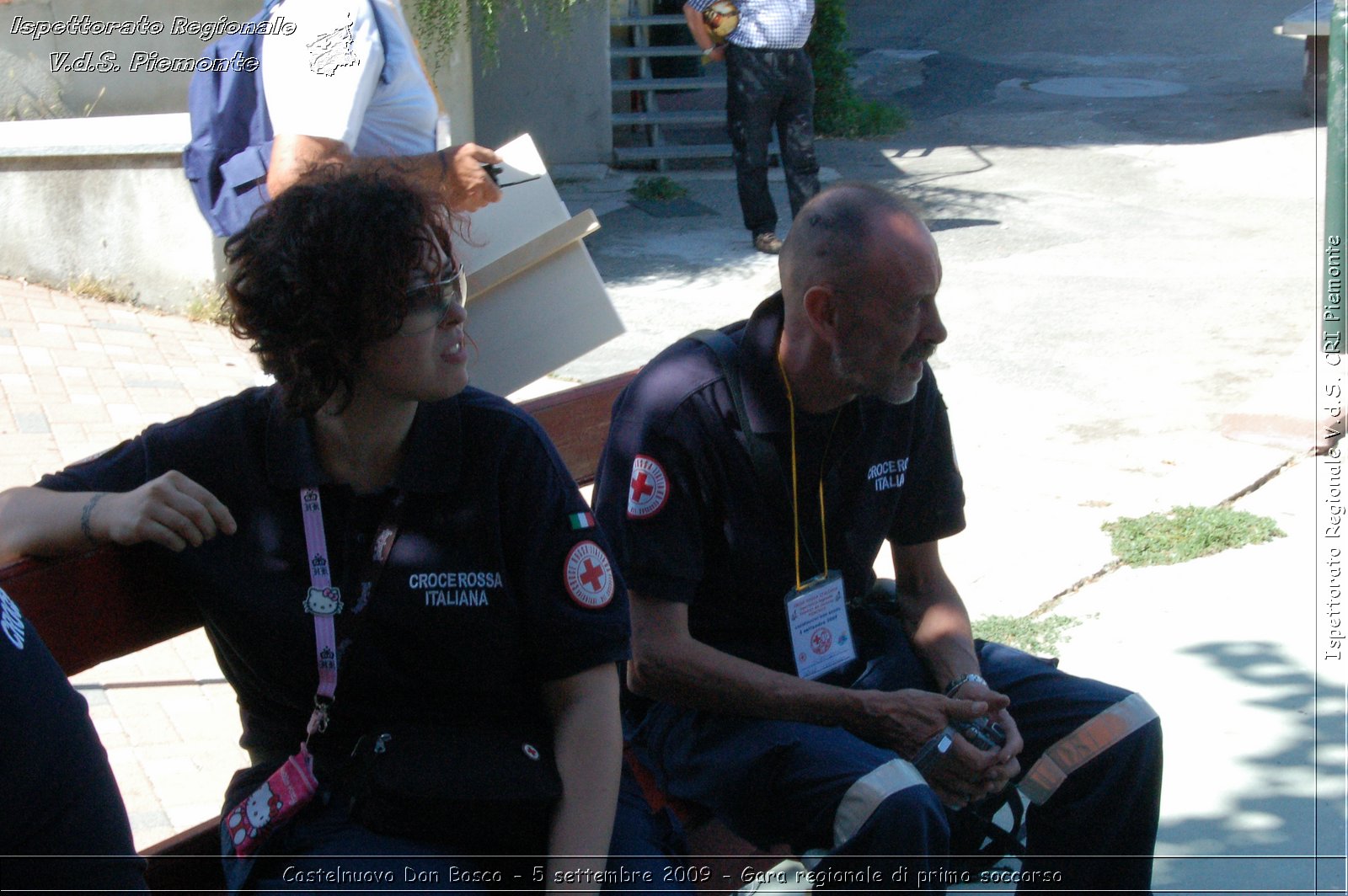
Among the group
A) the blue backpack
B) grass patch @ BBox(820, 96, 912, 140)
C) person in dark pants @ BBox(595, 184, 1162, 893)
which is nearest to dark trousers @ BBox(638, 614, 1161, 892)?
person in dark pants @ BBox(595, 184, 1162, 893)

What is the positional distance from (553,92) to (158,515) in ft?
33.3

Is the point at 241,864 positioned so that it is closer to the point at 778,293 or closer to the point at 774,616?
the point at 774,616

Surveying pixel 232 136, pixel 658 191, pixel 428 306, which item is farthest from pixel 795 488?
pixel 658 191

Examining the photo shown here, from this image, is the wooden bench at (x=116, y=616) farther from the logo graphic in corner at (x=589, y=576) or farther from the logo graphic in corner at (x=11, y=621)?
the logo graphic in corner at (x=589, y=576)

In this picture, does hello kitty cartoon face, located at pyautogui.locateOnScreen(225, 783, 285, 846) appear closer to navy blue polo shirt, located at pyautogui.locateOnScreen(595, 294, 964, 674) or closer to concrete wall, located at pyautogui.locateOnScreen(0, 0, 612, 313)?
navy blue polo shirt, located at pyautogui.locateOnScreen(595, 294, 964, 674)

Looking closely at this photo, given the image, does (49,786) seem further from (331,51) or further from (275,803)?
(331,51)

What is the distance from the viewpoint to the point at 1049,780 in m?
2.48

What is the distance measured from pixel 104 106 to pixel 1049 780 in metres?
7.47

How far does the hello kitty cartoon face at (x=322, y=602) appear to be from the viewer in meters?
2.07

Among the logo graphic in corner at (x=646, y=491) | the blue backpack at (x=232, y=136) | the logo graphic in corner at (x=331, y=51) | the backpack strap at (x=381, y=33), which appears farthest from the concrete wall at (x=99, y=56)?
the logo graphic in corner at (x=646, y=491)

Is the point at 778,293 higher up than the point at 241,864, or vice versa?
the point at 778,293

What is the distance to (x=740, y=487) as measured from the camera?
8.26 feet

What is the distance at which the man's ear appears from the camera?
248 cm

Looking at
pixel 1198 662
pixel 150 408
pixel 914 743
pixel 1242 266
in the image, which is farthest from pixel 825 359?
pixel 1242 266
